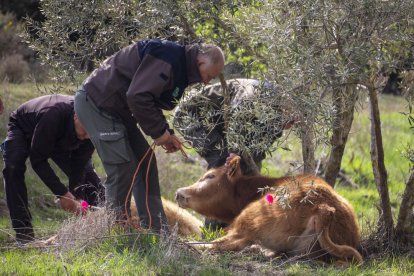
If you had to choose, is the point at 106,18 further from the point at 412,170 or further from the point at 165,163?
the point at 165,163

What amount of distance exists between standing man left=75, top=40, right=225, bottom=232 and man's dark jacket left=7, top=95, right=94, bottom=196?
1.34ft

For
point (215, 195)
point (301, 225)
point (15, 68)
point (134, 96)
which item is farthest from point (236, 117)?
point (15, 68)

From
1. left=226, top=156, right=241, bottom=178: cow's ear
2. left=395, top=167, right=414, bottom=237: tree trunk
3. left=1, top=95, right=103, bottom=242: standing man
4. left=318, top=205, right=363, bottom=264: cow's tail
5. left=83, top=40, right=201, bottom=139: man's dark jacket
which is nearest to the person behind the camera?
left=83, top=40, right=201, bottom=139: man's dark jacket

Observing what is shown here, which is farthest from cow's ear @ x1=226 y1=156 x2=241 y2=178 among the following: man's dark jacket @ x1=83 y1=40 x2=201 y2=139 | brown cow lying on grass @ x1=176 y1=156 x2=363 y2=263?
man's dark jacket @ x1=83 y1=40 x2=201 y2=139

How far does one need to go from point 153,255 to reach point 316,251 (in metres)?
1.74

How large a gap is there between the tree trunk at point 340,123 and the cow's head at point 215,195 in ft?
3.90

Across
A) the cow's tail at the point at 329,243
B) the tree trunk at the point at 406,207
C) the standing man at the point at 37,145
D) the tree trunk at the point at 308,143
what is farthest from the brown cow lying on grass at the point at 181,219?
the tree trunk at the point at 406,207

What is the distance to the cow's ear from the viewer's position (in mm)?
8289

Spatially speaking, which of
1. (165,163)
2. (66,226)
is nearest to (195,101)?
(66,226)

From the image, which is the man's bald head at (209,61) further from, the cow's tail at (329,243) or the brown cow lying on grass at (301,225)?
the cow's tail at (329,243)

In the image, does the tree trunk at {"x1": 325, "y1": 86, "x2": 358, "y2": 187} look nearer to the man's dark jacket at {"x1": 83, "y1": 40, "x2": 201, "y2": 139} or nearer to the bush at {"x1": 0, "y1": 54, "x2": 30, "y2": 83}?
the man's dark jacket at {"x1": 83, "y1": 40, "x2": 201, "y2": 139}

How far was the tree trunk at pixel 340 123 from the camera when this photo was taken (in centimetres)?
741

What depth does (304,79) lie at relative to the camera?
6.34 meters

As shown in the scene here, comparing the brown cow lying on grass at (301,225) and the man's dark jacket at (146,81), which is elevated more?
the man's dark jacket at (146,81)
